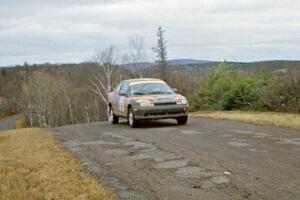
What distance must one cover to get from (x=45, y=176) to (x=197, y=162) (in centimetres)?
263

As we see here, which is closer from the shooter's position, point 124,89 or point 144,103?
point 144,103

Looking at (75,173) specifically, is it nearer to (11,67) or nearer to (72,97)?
(72,97)

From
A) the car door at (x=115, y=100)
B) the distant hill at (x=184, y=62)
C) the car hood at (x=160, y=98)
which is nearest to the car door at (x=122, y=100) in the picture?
the car door at (x=115, y=100)

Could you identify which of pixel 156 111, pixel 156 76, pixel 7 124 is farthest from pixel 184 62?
pixel 7 124

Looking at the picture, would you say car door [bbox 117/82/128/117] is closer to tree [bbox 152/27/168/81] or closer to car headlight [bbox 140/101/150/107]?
car headlight [bbox 140/101/150/107]

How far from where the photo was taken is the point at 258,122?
51.6ft

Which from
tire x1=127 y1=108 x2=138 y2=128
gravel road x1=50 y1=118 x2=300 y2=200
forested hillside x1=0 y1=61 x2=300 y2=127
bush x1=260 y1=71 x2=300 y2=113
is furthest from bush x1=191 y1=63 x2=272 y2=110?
gravel road x1=50 y1=118 x2=300 y2=200

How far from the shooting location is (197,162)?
28.6 feet

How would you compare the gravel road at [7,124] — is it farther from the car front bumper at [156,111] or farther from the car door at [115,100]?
the car front bumper at [156,111]

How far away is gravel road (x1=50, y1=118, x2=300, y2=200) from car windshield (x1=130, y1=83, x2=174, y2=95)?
2812 mm

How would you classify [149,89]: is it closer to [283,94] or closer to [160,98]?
[160,98]

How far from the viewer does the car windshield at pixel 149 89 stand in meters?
16.6

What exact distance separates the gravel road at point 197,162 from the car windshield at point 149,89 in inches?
111

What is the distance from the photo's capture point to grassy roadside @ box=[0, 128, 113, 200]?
22.5 feet
